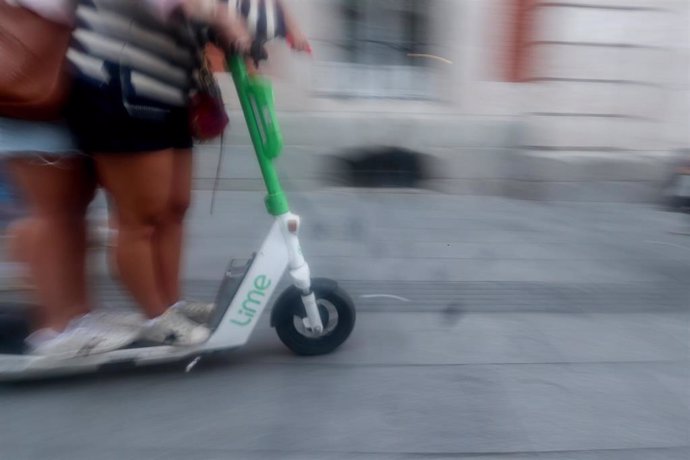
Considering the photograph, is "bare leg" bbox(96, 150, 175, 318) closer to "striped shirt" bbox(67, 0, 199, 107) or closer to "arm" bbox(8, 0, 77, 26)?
"striped shirt" bbox(67, 0, 199, 107)

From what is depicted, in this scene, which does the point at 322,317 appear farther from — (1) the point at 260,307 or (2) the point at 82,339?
(2) the point at 82,339

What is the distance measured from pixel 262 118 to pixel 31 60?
912mm

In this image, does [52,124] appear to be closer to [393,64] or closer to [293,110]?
[293,110]

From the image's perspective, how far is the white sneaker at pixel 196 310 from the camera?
3.92 meters

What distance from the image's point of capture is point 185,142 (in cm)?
377

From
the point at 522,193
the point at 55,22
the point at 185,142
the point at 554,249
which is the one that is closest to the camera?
the point at 55,22

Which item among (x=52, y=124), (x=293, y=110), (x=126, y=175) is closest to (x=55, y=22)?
(x=52, y=124)

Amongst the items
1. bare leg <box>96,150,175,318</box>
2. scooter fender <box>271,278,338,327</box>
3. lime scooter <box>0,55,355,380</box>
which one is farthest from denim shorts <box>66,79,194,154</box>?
scooter fender <box>271,278,338,327</box>

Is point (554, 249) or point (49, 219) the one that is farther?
point (554, 249)

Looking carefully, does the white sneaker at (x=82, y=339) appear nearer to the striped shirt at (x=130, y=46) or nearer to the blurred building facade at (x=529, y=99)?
the striped shirt at (x=130, y=46)

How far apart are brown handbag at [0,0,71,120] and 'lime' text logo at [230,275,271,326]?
42.9 inches

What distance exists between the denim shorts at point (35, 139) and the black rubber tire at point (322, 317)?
112 centimetres

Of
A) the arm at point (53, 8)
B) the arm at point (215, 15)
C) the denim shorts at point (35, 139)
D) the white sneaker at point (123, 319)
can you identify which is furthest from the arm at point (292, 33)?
the white sneaker at point (123, 319)

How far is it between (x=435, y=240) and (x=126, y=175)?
331cm
